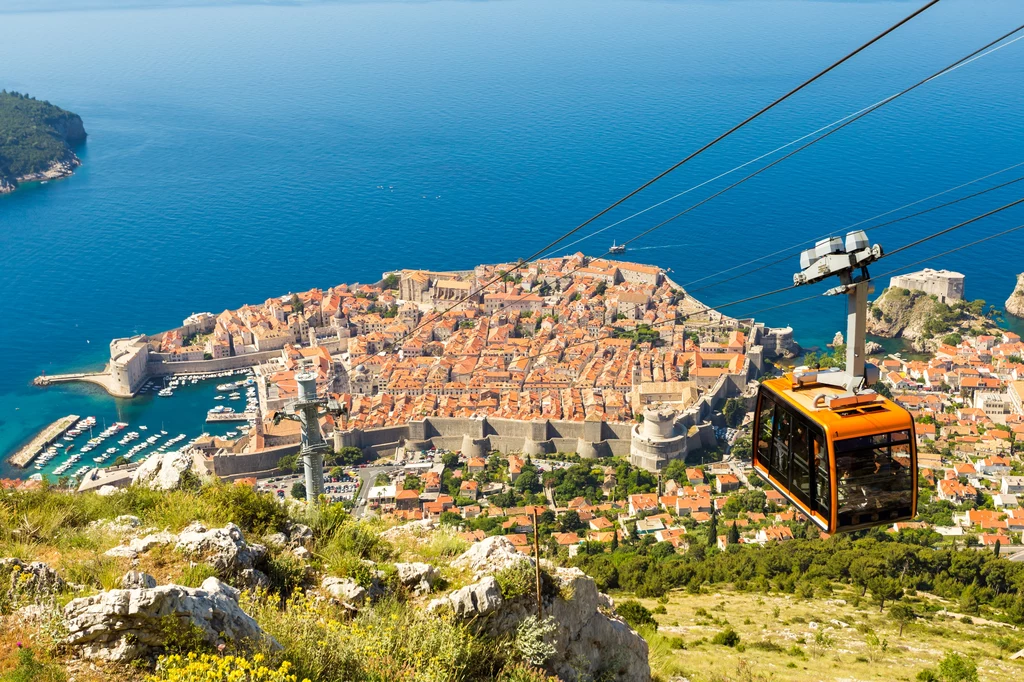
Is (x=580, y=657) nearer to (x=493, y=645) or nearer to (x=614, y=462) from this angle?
(x=493, y=645)

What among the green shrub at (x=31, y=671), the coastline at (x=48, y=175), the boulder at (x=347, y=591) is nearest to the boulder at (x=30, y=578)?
the green shrub at (x=31, y=671)

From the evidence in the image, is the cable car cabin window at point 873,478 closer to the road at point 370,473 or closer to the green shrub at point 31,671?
the green shrub at point 31,671

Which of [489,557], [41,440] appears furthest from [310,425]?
[41,440]

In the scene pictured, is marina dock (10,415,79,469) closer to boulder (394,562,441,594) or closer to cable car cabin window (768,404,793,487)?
boulder (394,562,441,594)

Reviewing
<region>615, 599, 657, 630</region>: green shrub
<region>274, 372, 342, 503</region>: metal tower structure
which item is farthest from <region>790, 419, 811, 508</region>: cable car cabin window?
<region>615, 599, 657, 630</region>: green shrub

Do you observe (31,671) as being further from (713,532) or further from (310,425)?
(713,532)
